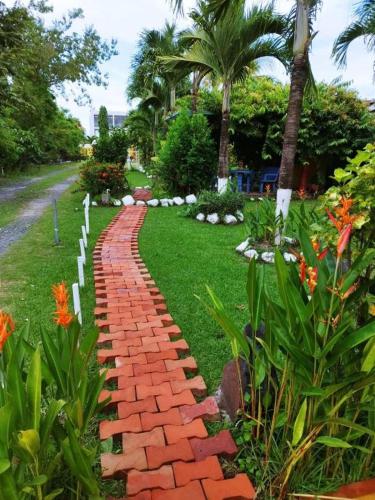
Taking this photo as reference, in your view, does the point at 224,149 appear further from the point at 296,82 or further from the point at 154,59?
the point at 154,59

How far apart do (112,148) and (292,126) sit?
32.5 ft

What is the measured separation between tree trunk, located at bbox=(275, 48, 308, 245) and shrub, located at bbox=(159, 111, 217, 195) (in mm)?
5403

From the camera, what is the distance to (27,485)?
1.25 m

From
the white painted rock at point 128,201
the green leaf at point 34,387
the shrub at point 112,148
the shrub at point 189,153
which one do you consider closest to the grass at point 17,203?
the shrub at point 112,148

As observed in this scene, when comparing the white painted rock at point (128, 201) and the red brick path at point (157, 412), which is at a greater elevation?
the white painted rock at point (128, 201)

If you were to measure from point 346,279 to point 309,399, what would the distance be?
57 cm

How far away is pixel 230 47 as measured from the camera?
28.5 feet

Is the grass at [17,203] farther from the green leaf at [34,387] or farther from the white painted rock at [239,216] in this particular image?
the green leaf at [34,387]

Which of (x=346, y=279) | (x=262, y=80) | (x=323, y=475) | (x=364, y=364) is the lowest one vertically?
(x=323, y=475)

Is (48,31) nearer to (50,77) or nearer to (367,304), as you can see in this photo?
(50,77)

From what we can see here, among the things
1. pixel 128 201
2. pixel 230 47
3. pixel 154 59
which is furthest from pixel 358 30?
pixel 154 59

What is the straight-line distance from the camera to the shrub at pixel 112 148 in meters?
14.7

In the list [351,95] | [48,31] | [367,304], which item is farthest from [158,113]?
[367,304]

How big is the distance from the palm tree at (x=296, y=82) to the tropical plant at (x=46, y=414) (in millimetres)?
5095
